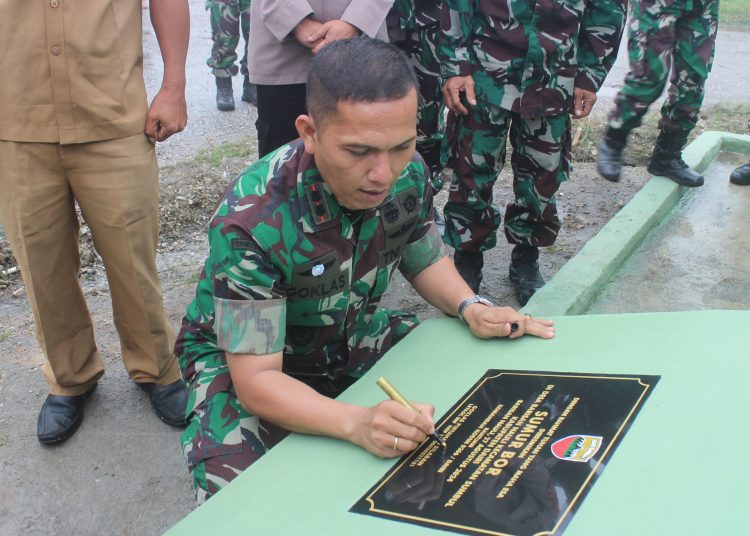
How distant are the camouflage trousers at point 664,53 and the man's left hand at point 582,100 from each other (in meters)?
0.69

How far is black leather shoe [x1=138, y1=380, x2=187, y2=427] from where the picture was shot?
2.54 metres

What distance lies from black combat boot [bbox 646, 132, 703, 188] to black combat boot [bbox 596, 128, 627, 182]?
12.1 inches

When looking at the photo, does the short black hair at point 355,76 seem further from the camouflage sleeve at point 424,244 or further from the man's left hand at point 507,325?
the man's left hand at point 507,325

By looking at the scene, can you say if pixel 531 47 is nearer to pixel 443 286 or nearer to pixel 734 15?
pixel 443 286

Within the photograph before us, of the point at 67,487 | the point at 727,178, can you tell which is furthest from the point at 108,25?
the point at 727,178

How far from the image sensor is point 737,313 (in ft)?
5.12

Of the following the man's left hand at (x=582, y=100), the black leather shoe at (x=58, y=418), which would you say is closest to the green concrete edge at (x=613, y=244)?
the man's left hand at (x=582, y=100)

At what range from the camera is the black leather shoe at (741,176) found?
12.4ft

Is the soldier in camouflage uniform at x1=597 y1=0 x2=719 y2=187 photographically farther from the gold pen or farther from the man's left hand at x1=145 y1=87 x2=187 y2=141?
the gold pen

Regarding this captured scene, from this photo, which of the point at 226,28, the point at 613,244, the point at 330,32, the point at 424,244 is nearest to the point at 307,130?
the point at 424,244

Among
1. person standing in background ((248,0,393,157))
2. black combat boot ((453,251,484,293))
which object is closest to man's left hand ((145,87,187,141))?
person standing in background ((248,0,393,157))

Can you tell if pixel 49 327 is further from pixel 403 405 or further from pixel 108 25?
pixel 403 405

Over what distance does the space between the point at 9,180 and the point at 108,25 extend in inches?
20.5

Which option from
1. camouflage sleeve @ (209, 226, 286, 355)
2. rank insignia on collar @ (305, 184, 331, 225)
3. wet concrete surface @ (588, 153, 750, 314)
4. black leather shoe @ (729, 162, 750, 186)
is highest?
rank insignia on collar @ (305, 184, 331, 225)
